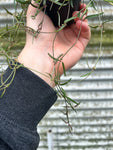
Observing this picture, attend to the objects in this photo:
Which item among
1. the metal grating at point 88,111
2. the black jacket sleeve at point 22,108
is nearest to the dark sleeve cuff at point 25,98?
the black jacket sleeve at point 22,108

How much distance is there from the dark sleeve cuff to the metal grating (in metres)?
0.71

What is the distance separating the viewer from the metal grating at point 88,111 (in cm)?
122

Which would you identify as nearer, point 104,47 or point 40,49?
point 40,49

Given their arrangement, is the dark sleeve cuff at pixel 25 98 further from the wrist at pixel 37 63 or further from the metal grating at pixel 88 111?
the metal grating at pixel 88 111

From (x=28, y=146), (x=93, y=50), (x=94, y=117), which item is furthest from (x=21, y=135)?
(x=94, y=117)

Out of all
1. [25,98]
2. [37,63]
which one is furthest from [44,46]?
[25,98]

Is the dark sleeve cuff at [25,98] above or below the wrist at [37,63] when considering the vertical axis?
below

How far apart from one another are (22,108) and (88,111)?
3.05ft

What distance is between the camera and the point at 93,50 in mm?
1188

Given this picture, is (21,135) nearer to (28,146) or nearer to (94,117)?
(28,146)

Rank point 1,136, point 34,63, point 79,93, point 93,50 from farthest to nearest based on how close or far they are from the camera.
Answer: point 79,93
point 93,50
point 34,63
point 1,136

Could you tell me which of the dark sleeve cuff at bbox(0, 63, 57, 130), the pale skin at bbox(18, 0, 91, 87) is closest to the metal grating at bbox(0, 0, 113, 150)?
the pale skin at bbox(18, 0, 91, 87)

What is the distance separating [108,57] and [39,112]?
0.80 meters

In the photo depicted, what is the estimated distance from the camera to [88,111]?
1353mm
